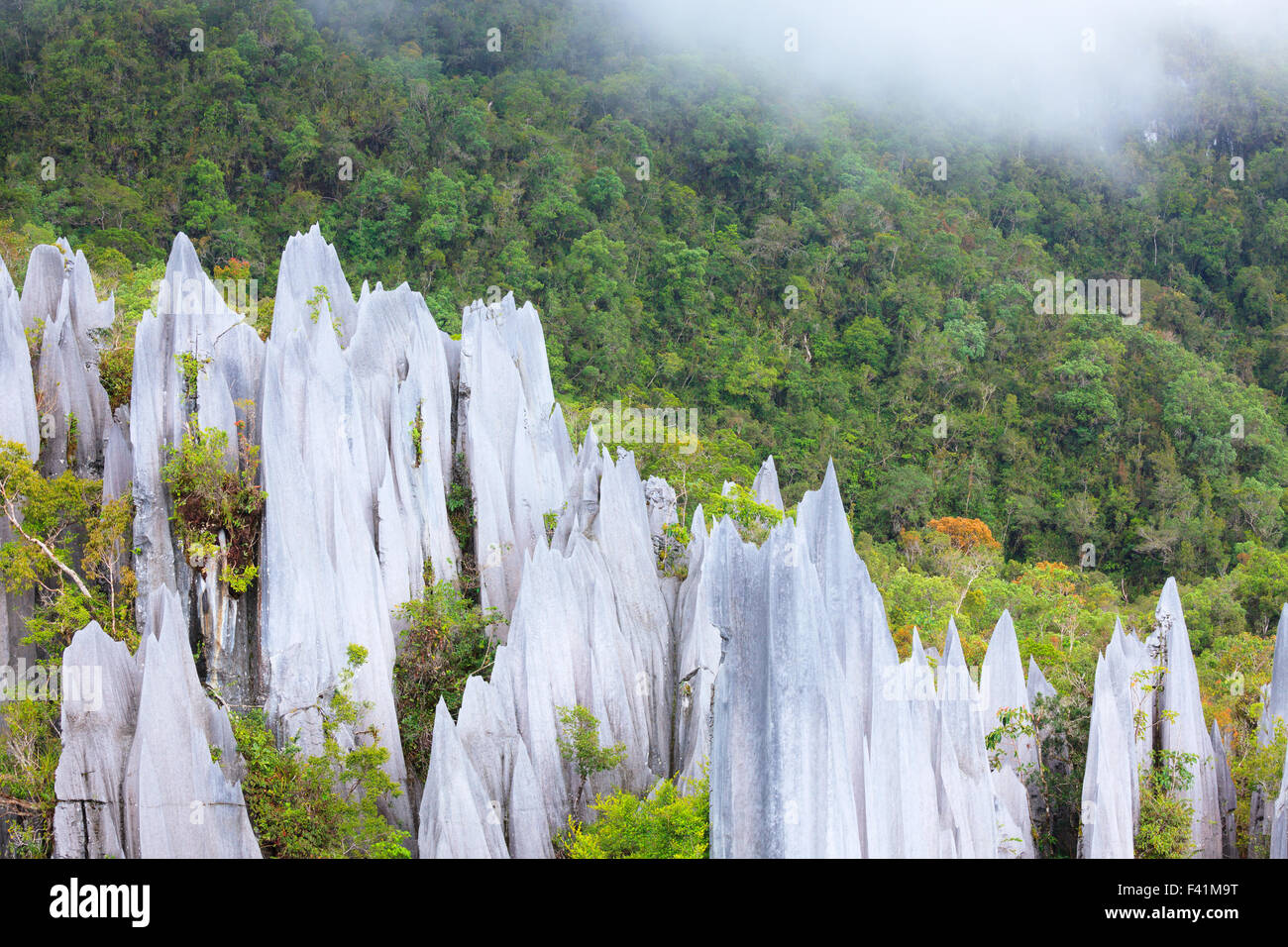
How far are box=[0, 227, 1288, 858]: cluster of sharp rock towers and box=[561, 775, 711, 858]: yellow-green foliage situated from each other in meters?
1.05

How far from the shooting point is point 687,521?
2928 cm

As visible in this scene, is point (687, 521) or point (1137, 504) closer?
point (687, 521)

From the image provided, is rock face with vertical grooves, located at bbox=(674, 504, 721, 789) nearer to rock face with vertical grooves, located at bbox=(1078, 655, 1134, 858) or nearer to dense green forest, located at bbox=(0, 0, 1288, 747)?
rock face with vertical grooves, located at bbox=(1078, 655, 1134, 858)

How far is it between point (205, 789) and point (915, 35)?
5936 cm

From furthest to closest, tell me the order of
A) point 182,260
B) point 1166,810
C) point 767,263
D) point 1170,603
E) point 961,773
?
1. point 767,263
2. point 182,260
3. point 1170,603
4. point 1166,810
5. point 961,773

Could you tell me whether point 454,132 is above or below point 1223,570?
above

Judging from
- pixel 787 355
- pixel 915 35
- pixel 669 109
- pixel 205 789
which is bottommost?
pixel 205 789

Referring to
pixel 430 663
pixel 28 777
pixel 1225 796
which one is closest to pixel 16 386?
pixel 28 777

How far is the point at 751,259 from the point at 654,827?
3258cm

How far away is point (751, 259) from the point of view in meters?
44.5

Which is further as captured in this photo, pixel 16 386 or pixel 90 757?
pixel 16 386

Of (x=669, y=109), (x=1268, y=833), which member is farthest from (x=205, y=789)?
(x=669, y=109)

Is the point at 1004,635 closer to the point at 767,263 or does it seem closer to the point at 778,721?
the point at 778,721
